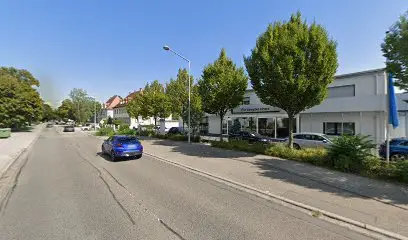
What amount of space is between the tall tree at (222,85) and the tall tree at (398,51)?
10.7 m

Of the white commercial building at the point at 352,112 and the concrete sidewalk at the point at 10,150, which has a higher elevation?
the white commercial building at the point at 352,112

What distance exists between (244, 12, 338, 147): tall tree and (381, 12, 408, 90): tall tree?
381cm

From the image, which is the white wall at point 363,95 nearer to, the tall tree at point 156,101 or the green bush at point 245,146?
the green bush at point 245,146

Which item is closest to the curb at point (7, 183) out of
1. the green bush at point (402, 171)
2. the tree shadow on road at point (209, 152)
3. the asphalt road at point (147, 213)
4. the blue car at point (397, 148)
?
the asphalt road at point (147, 213)

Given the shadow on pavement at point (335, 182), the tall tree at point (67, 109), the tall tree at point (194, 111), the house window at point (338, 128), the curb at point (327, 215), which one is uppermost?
the tall tree at point (67, 109)

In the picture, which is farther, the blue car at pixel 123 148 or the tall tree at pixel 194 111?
the tall tree at pixel 194 111

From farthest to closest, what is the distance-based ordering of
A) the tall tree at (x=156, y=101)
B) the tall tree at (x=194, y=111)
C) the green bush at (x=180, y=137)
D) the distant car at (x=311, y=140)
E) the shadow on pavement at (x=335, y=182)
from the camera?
the tall tree at (x=156, y=101) < the tall tree at (x=194, y=111) < the green bush at (x=180, y=137) < the distant car at (x=311, y=140) < the shadow on pavement at (x=335, y=182)

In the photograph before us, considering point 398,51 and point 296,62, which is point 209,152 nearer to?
point 296,62

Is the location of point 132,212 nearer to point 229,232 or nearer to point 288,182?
point 229,232

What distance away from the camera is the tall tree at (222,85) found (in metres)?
18.8

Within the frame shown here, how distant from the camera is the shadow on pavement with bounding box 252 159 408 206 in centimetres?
736

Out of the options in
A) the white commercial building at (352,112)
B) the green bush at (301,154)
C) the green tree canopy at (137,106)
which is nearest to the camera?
the green bush at (301,154)

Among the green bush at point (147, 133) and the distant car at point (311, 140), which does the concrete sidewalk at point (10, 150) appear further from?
the distant car at point (311, 140)

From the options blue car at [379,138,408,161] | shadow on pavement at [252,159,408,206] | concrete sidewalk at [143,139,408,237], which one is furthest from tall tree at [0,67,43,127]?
blue car at [379,138,408,161]
